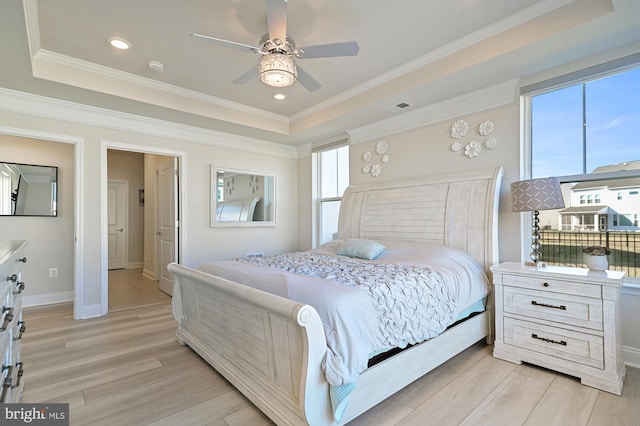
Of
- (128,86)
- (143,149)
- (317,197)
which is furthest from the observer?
(317,197)

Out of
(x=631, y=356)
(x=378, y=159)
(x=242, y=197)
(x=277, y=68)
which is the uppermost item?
(x=277, y=68)

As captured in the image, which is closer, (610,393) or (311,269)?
(610,393)

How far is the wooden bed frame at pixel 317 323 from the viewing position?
4.93 feet

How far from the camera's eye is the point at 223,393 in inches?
80.2

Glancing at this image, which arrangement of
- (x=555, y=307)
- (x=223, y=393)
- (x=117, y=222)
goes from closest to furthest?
(x=223, y=393), (x=555, y=307), (x=117, y=222)

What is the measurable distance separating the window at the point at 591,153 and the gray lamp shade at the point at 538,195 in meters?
0.46

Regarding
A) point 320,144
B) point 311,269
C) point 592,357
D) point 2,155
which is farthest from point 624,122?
point 2,155

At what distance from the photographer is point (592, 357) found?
2.10 meters

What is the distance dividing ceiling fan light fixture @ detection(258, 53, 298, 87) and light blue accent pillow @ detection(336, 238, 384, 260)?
1725mm

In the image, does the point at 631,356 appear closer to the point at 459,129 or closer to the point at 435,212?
the point at 435,212

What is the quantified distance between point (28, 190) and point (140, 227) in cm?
315

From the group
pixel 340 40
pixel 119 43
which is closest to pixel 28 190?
pixel 119 43

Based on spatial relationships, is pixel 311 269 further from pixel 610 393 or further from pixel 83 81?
→ pixel 83 81

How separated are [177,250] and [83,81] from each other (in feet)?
7.56
